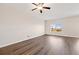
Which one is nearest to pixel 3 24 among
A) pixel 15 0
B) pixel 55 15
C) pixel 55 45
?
pixel 55 45

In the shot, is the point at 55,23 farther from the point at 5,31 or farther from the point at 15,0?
the point at 5,31

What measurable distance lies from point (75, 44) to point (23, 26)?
2157mm

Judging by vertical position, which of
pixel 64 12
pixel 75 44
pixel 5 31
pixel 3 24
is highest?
pixel 64 12

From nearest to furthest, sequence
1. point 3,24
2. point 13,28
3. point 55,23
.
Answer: point 55,23 → point 3,24 → point 13,28

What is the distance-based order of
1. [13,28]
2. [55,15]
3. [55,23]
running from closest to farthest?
[55,23], [55,15], [13,28]

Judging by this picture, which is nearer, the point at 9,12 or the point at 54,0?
the point at 54,0

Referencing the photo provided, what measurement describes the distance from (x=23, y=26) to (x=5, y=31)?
0.72 meters

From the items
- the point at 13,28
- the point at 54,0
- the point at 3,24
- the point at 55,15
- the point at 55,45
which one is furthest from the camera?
the point at 13,28

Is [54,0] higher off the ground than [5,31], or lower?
higher

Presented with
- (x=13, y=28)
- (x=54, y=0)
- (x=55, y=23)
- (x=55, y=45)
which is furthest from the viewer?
(x=13, y=28)

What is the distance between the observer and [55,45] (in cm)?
306

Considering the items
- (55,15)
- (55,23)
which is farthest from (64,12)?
(55,23)

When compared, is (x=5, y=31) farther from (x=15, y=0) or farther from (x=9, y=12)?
(x=15, y=0)

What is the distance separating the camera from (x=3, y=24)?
361cm
